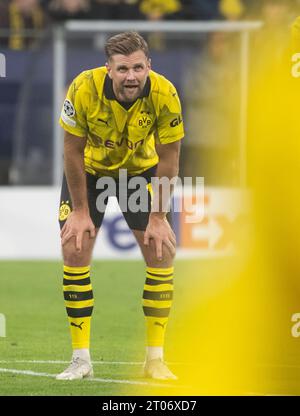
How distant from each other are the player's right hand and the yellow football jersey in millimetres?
356

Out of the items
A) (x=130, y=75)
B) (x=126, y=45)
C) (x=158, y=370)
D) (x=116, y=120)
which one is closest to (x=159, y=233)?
(x=116, y=120)

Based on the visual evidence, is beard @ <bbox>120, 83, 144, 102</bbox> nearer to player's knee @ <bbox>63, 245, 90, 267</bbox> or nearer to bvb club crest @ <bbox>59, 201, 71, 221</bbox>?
bvb club crest @ <bbox>59, 201, 71, 221</bbox>

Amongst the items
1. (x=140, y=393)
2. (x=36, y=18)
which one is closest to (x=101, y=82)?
(x=140, y=393)

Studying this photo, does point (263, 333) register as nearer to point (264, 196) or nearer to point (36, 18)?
point (264, 196)

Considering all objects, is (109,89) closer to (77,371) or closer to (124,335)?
(77,371)

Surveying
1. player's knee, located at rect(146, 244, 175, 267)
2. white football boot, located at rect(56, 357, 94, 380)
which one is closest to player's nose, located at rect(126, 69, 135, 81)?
player's knee, located at rect(146, 244, 175, 267)

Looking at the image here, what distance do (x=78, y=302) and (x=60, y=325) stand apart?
2.57 meters

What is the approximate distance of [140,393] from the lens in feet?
21.8

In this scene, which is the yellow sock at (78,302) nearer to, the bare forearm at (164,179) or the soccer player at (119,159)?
the soccer player at (119,159)

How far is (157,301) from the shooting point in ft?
23.5

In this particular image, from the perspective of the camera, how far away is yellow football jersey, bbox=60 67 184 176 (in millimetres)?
6828
